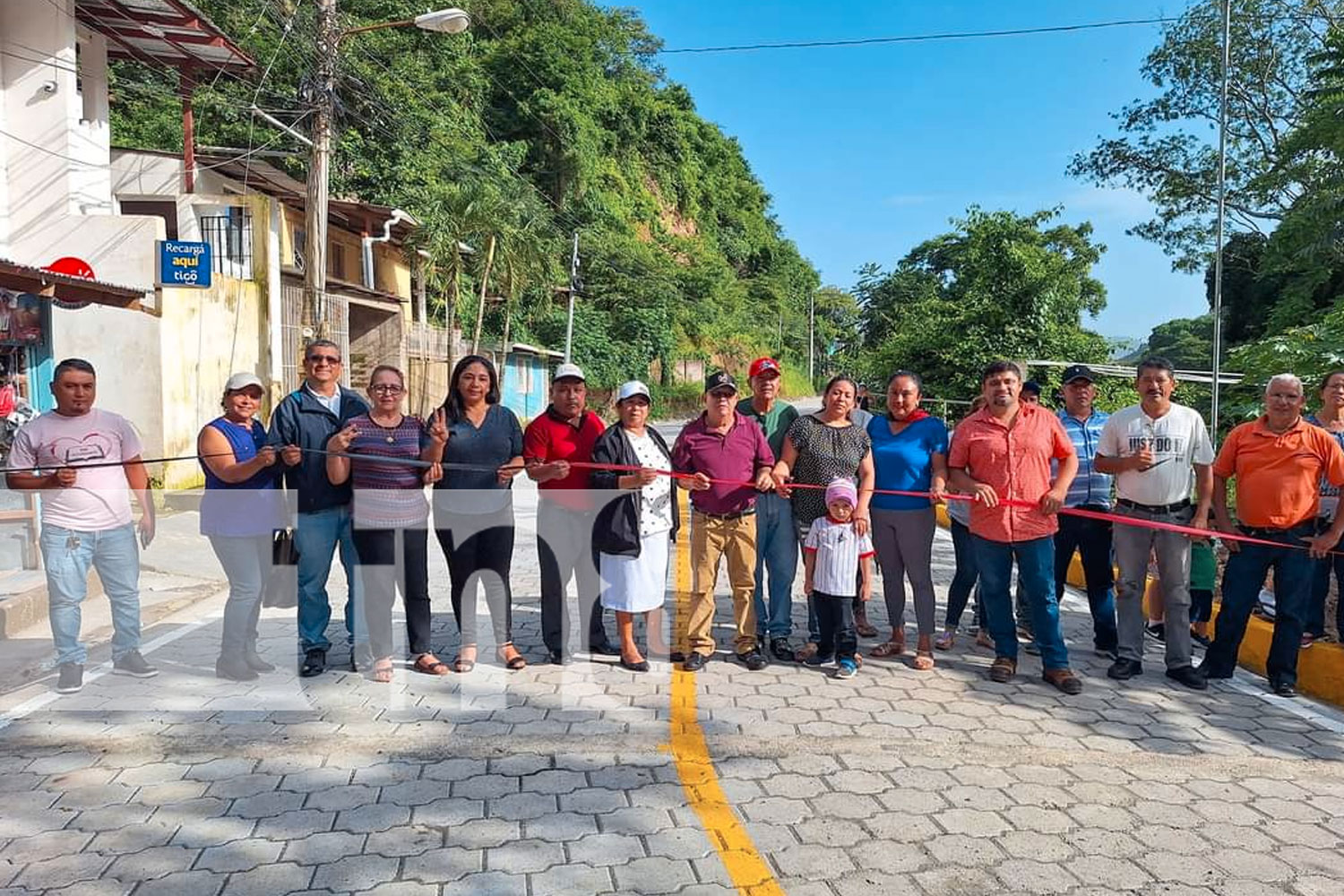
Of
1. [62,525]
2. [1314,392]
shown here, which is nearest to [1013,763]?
[62,525]

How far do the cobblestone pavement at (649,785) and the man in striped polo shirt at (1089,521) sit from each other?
44 cm

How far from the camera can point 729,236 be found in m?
57.8

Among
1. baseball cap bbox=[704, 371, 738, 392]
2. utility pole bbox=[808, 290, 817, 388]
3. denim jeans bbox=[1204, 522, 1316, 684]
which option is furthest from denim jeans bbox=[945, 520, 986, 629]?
utility pole bbox=[808, 290, 817, 388]

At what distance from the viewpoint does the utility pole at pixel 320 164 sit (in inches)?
499

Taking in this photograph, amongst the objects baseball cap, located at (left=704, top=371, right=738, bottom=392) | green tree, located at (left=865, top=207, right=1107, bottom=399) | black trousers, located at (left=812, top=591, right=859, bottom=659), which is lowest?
black trousers, located at (left=812, top=591, right=859, bottom=659)

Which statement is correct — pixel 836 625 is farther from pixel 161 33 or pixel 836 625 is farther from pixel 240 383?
pixel 161 33

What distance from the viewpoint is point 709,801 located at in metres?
3.50

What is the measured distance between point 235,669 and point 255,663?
0.37 ft

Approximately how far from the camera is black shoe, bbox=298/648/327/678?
16.4 feet

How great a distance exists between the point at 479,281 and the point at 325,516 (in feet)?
80.9

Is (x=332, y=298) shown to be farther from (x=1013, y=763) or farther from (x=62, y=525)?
(x=1013, y=763)

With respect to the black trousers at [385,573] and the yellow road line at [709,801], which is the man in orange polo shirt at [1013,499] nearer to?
the yellow road line at [709,801]

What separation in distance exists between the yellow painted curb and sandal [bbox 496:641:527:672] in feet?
13.2

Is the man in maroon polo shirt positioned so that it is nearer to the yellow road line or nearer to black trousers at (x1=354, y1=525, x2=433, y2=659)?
the yellow road line
